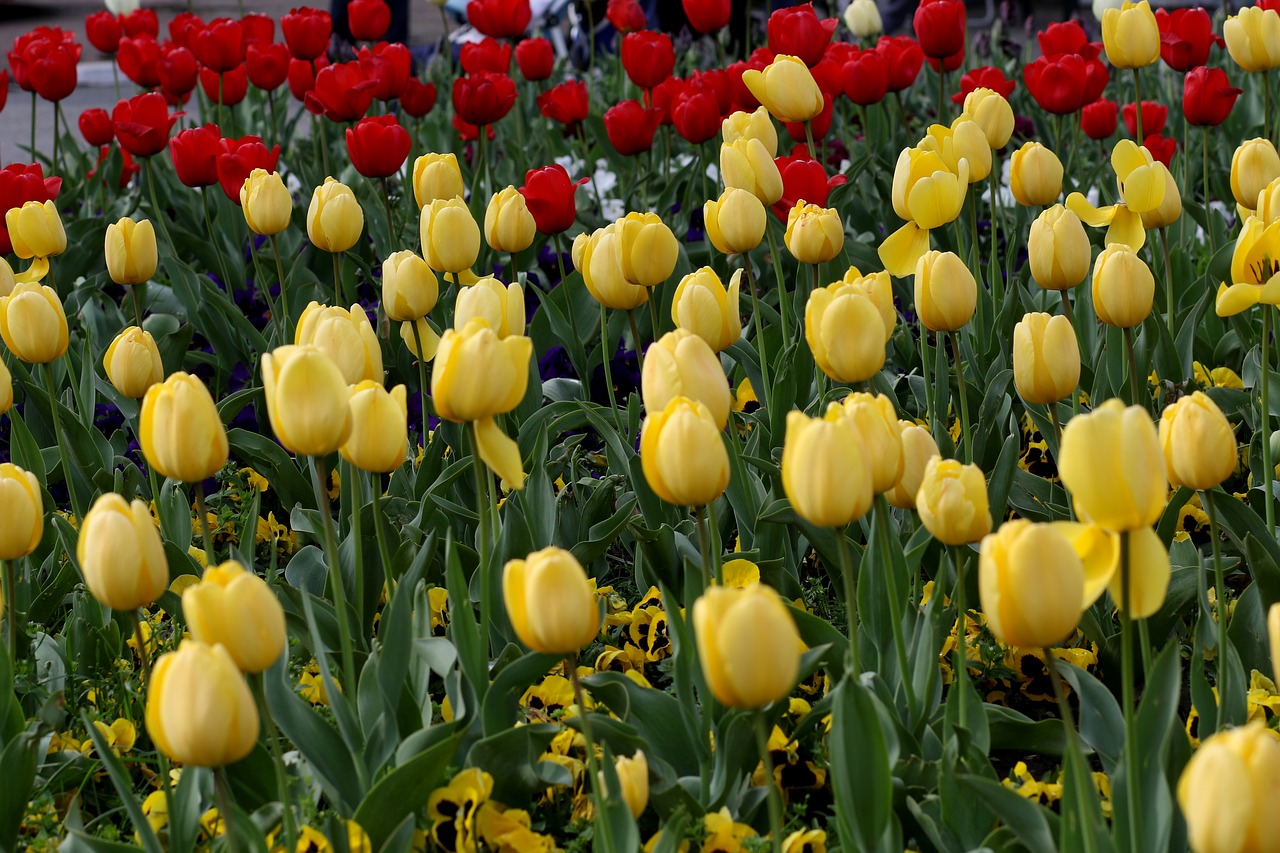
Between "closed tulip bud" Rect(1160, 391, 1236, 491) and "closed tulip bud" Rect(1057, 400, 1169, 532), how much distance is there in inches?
12.5

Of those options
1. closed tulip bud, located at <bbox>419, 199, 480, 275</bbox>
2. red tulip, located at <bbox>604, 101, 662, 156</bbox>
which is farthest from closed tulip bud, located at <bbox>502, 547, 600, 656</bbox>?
red tulip, located at <bbox>604, 101, 662, 156</bbox>

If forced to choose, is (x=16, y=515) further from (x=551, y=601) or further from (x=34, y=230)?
(x=34, y=230)

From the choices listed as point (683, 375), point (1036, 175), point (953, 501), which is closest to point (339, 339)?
point (683, 375)

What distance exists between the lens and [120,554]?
1309 millimetres

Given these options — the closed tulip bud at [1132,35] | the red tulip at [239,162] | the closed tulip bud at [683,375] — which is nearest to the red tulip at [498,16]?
the red tulip at [239,162]

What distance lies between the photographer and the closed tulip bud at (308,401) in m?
1.36

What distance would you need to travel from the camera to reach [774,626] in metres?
1.08

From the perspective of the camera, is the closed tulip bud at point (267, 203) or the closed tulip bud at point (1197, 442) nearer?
the closed tulip bud at point (1197, 442)

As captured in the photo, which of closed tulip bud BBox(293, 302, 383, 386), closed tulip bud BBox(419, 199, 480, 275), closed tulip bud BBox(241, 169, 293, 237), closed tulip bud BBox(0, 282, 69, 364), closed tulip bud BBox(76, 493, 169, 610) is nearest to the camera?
closed tulip bud BBox(76, 493, 169, 610)

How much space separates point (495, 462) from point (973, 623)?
0.80 metres

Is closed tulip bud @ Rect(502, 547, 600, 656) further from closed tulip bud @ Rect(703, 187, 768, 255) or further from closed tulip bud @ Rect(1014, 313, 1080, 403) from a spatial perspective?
closed tulip bud @ Rect(703, 187, 768, 255)

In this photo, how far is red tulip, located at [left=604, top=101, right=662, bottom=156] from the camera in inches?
126

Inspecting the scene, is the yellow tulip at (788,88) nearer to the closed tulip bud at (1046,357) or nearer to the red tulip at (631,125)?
the red tulip at (631,125)

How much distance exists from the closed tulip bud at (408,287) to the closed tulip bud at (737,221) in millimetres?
416
